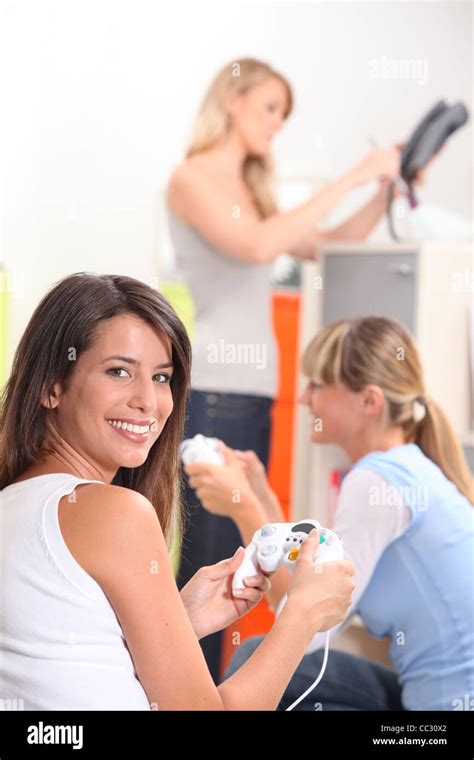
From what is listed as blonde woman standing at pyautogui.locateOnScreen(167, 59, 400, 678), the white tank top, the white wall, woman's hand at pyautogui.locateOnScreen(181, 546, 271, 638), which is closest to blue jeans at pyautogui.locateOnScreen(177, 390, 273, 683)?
blonde woman standing at pyautogui.locateOnScreen(167, 59, 400, 678)

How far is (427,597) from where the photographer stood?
4.55 ft

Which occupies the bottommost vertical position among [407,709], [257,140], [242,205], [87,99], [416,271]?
[407,709]

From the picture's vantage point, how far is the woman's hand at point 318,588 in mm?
1029

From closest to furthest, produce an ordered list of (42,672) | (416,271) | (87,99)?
(42,672) < (416,271) < (87,99)

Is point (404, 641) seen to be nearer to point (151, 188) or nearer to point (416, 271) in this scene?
point (416, 271)

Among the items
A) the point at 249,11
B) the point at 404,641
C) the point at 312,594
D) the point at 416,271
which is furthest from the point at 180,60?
the point at 312,594

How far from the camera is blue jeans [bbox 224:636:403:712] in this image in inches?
56.8

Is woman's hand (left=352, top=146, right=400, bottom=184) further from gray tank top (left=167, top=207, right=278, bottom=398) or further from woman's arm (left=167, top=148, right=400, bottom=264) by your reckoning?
gray tank top (left=167, top=207, right=278, bottom=398)

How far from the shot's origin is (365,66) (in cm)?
282

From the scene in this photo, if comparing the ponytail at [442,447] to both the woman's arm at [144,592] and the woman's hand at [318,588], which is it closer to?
the woman's hand at [318,588]

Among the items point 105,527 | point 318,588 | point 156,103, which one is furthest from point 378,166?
point 105,527

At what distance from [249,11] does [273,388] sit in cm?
136

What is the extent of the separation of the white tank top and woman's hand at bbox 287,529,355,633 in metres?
0.19

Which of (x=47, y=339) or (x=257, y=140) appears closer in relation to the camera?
(x=47, y=339)
